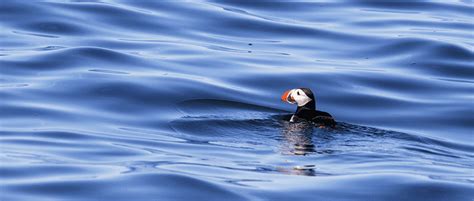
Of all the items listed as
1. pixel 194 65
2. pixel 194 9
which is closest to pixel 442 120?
pixel 194 65

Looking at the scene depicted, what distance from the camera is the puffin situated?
13.1m

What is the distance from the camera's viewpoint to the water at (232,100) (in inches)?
396

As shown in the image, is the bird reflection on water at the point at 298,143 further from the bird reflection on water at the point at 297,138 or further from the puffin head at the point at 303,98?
the puffin head at the point at 303,98

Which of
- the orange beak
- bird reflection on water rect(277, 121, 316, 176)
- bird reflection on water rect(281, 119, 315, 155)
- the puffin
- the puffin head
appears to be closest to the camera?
bird reflection on water rect(277, 121, 316, 176)

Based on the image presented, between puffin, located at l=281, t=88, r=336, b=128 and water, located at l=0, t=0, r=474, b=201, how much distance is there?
142mm

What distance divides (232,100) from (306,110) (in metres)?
1.88

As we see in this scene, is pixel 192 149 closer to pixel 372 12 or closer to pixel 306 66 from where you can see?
pixel 306 66

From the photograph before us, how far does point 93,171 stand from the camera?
10.2 m

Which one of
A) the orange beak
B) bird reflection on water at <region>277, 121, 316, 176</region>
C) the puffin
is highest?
the orange beak

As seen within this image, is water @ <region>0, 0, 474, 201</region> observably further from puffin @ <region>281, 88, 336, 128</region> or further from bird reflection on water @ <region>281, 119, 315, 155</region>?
puffin @ <region>281, 88, 336, 128</region>

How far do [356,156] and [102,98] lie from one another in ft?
13.4

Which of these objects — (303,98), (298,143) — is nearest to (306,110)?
(303,98)

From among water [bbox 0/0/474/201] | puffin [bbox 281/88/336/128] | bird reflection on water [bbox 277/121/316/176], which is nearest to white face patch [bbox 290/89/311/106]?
puffin [bbox 281/88/336/128]

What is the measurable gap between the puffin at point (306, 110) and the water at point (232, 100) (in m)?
0.14
